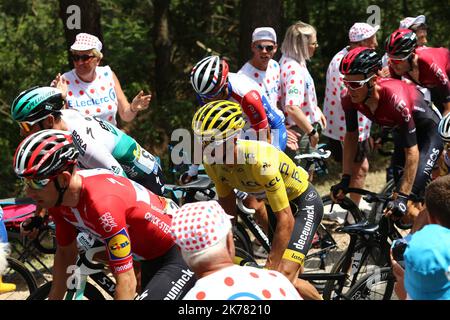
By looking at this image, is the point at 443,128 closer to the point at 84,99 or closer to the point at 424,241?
the point at 424,241

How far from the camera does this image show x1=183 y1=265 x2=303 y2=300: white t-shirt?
11.1ft

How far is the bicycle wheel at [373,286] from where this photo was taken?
18.9 feet

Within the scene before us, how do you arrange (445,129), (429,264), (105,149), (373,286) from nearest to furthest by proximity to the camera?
(429,264)
(445,129)
(373,286)
(105,149)

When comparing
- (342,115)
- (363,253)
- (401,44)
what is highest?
(401,44)

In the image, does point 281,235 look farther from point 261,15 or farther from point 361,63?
point 261,15

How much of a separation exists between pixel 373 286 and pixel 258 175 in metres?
1.27

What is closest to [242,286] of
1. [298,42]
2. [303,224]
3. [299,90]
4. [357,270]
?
[303,224]

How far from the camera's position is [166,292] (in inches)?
185

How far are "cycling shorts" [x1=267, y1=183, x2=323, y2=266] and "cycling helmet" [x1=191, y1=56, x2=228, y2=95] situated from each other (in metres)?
1.27

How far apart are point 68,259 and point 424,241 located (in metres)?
2.37

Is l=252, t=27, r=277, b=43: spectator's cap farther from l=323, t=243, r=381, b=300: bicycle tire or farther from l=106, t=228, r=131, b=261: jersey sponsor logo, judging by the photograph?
l=106, t=228, r=131, b=261: jersey sponsor logo

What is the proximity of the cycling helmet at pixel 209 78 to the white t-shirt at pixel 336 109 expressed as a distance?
7.97 ft

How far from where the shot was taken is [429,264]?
11.5 ft
